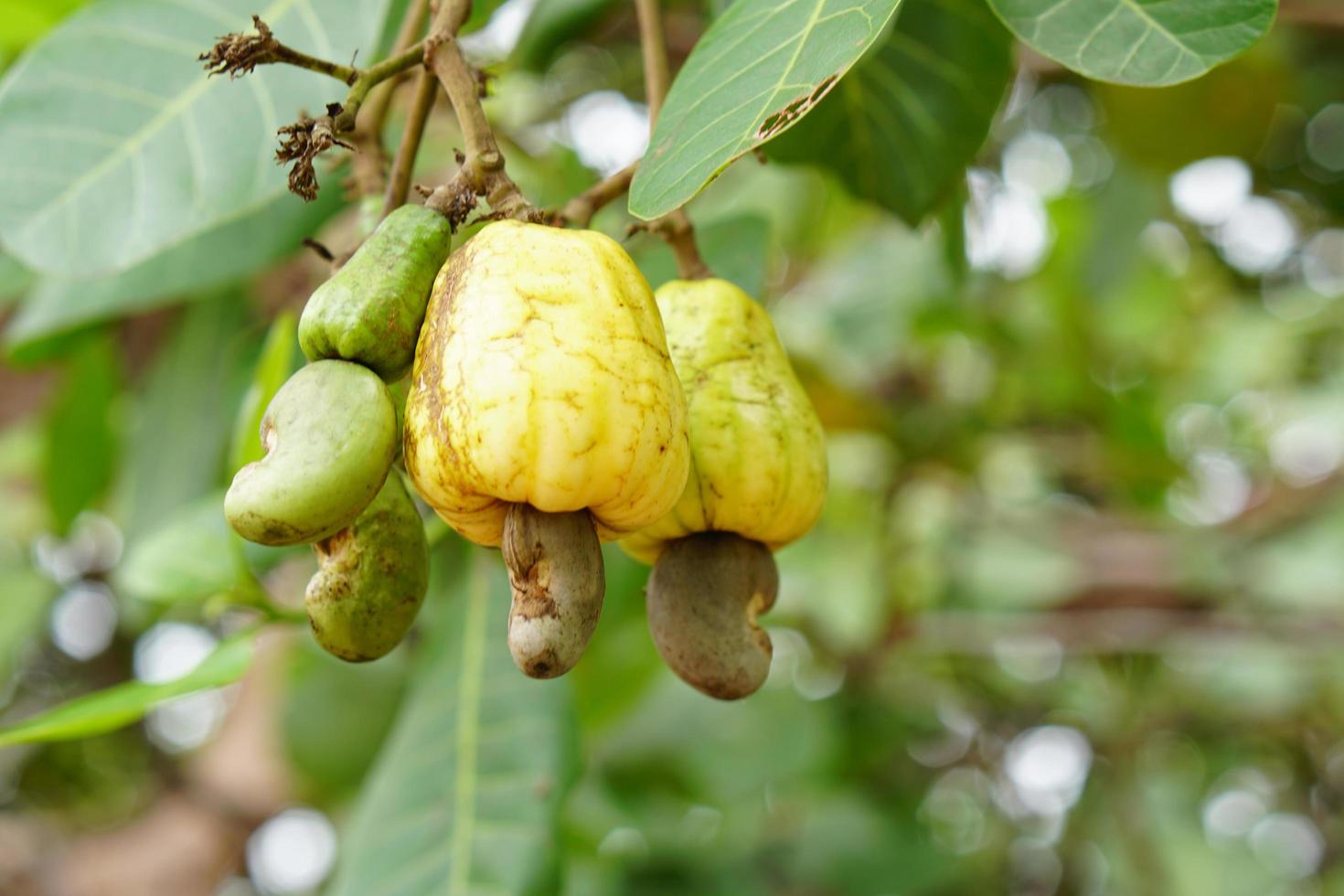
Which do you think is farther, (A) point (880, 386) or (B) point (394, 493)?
(A) point (880, 386)

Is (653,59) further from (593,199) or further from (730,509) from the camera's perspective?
(730,509)

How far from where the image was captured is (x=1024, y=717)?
317 cm

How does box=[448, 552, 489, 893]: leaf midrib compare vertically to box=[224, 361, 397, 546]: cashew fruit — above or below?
below

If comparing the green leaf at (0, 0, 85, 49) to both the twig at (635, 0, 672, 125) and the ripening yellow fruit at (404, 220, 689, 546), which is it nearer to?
the twig at (635, 0, 672, 125)

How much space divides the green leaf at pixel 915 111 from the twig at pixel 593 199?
0.46 metres

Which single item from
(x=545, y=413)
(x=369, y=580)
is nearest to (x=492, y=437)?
(x=545, y=413)

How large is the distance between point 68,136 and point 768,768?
1566 millimetres

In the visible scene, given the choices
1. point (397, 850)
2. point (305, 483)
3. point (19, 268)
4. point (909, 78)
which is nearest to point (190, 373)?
point (19, 268)

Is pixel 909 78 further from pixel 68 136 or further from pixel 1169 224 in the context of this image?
pixel 1169 224

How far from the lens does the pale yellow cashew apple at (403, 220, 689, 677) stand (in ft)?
2.24

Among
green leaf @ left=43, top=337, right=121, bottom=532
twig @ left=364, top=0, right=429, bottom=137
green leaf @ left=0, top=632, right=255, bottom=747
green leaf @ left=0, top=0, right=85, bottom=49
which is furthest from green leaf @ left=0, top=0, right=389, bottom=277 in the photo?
green leaf @ left=43, top=337, right=121, bottom=532

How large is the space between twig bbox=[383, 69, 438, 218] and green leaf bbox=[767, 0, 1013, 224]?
0.59 m

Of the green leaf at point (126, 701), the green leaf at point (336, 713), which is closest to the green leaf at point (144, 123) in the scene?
the green leaf at point (126, 701)

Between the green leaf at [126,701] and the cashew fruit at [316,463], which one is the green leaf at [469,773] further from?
the cashew fruit at [316,463]
